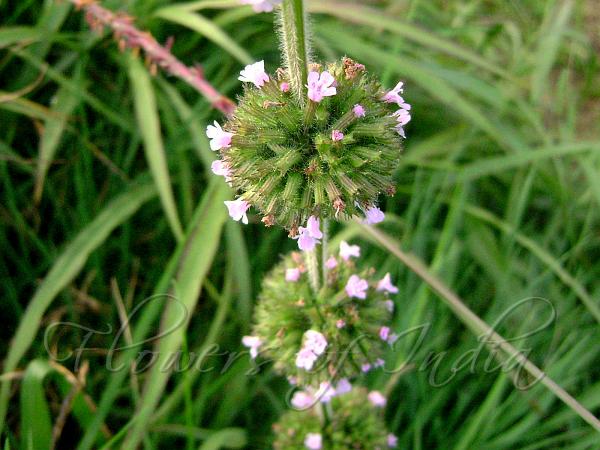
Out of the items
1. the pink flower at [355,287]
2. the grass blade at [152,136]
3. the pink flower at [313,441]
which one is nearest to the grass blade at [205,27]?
the grass blade at [152,136]

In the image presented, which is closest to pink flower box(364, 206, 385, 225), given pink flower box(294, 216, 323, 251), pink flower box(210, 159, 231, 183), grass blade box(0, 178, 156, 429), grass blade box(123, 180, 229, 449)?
pink flower box(294, 216, 323, 251)

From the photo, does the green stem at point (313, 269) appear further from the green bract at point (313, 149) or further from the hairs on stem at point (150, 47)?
the hairs on stem at point (150, 47)

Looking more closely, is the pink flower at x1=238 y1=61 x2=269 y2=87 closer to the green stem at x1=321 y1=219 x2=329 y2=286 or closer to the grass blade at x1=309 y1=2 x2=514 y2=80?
the green stem at x1=321 y1=219 x2=329 y2=286

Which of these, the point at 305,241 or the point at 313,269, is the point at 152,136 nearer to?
the point at 313,269

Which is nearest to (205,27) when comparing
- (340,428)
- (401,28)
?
(401,28)

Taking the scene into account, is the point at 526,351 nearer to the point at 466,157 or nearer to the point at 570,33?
the point at 466,157
